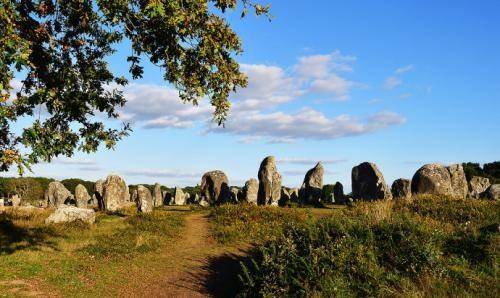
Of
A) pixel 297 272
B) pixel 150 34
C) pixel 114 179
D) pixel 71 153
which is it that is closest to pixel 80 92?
pixel 71 153

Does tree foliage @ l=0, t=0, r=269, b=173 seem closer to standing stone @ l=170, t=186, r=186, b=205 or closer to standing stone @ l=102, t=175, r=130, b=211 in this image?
standing stone @ l=102, t=175, r=130, b=211

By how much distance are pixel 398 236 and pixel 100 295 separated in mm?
9913

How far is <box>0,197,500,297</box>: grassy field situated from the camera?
1202cm

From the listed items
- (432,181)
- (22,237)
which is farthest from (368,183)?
(22,237)

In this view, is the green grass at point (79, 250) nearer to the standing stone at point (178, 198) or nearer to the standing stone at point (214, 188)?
the standing stone at point (214, 188)

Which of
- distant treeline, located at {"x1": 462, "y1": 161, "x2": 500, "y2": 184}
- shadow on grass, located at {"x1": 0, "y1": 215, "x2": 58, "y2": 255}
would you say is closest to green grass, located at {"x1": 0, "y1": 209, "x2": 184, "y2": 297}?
shadow on grass, located at {"x1": 0, "y1": 215, "x2": 58, "y2": 255}

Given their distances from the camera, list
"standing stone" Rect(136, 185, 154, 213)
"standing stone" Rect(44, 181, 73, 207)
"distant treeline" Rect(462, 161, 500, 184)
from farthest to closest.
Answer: "distant treeline" Rect(462, 161, 500, 184) → "standing stone" Rect(44, 181, 73, 207) → "standing stone" Rect(136, 185, 154, 213)

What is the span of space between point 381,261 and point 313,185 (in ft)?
88.5

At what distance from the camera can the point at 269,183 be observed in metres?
36.3

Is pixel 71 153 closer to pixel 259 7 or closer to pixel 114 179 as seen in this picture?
→ pixel 259 7

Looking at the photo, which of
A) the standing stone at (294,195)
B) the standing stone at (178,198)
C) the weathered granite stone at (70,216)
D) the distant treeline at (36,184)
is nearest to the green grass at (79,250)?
the weathered granite stone at (70,216)

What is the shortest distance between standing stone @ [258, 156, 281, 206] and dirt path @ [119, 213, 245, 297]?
554 inches

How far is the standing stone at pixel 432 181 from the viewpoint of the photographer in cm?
2961

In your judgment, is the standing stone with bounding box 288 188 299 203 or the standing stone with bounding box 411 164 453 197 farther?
the standing stone with bounding box 288 188 299 203
